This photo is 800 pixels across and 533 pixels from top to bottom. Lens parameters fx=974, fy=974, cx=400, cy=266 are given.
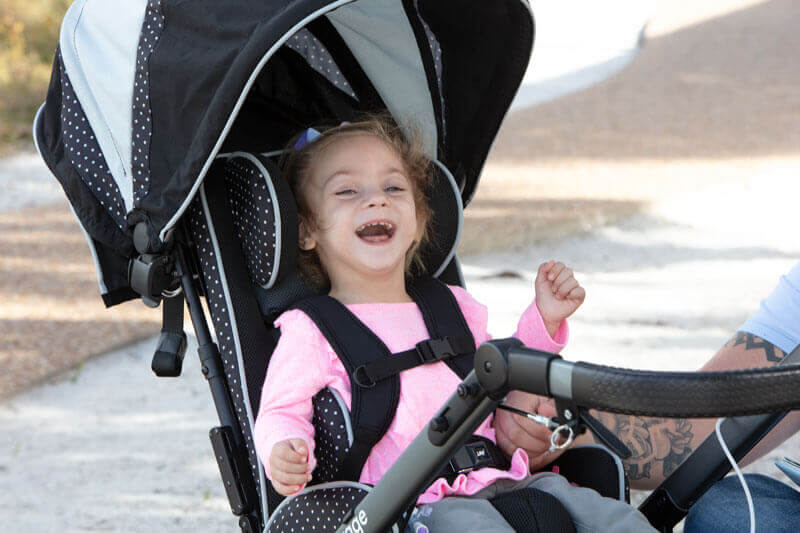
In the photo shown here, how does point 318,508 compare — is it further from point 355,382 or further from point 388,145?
point 388,145

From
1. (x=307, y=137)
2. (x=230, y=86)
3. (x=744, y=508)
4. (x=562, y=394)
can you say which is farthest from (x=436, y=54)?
(x=562, y=394)

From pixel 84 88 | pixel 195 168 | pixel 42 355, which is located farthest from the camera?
pixel 42 355

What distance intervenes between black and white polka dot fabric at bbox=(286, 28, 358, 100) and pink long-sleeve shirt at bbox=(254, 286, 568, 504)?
2.29 feet

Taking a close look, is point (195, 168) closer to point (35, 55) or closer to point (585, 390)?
point (585, 390)

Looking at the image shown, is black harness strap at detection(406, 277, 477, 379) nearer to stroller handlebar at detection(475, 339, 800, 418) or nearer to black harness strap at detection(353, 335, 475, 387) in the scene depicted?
black harness strap at detection(353, 335, 475, 387)

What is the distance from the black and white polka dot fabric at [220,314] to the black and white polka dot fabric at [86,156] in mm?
174

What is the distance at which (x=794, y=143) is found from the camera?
851cm

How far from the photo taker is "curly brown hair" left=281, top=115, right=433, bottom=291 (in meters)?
2.51

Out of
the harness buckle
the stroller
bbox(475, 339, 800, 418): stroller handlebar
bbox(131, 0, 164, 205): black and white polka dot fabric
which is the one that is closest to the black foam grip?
bbox(475, 339, 800, 418): stroller handlebar

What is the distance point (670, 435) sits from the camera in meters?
2.46

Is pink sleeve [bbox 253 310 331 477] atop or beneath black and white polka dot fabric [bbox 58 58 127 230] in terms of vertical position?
beneath

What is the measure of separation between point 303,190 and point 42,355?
295 cm

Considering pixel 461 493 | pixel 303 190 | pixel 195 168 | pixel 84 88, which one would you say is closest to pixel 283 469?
pixel 461 493

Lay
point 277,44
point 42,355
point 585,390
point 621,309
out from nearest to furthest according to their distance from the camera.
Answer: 1. point 585,390
2. point 277,44
3. point 42,355
4. point 621,309
